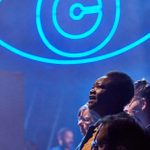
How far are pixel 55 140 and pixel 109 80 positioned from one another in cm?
246

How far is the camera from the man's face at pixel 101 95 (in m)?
Result: 1.82

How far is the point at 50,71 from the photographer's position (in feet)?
13.7

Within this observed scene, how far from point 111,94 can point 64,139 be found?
2.27 meters

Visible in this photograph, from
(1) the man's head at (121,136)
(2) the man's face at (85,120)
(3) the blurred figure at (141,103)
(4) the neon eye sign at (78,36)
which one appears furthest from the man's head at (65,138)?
(1) the man's head at (121,136)

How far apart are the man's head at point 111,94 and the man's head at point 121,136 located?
0.73 m

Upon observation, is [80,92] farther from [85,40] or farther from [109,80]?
[109,80]

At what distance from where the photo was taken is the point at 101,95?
1.84 metres

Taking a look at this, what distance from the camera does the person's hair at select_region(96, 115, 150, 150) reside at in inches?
40.3

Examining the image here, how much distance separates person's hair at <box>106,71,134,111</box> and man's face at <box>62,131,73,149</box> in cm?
215

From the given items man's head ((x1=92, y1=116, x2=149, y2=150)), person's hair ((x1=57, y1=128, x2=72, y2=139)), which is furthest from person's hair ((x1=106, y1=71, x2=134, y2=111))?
person's hair ((x1=57, y1=128, x2=72, y2=139))

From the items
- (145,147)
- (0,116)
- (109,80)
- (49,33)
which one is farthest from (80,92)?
(145,147)

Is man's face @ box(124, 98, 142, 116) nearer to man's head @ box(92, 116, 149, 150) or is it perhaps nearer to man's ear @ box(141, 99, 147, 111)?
man's ear @ box(141, 99, 147, 111)

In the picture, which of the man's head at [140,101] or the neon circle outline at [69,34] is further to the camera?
the neon circle outline at [69,34]

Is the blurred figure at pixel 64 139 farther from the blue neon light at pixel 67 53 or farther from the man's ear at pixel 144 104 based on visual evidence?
the man's ear at pixel 144 104
